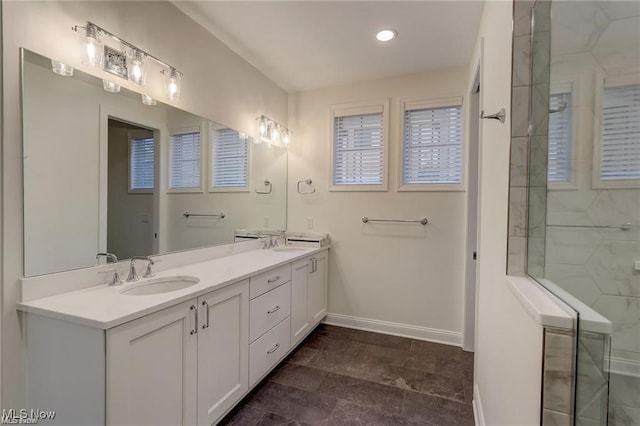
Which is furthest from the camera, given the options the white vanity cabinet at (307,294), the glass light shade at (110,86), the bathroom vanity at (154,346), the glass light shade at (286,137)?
the glass light shade at (286,137)

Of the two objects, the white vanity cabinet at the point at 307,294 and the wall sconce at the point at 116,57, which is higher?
the wall sconce at the point at 116,57

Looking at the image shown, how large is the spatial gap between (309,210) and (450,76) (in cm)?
194

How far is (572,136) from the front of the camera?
1.06 meters

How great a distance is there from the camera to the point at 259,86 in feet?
9.46

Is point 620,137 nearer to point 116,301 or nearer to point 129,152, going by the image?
point 116,301

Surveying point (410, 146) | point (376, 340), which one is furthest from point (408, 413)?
point (410, 146)

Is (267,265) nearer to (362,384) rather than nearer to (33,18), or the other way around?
(362,384)

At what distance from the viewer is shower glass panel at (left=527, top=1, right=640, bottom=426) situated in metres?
0.98

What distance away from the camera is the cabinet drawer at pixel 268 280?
1912mm

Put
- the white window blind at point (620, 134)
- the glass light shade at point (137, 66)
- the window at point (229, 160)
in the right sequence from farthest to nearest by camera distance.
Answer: the window at point (229, 160)
the glass light shade at point (137, 66)
the white window blind at point (620, 134)

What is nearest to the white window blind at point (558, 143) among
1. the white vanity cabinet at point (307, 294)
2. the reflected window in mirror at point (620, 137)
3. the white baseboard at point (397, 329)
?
the reflected window in mirror at point (620, 137)

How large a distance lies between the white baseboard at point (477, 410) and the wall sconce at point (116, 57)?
2.70m

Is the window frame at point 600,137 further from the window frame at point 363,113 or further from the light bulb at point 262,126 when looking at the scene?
the light bulb at point 262,126

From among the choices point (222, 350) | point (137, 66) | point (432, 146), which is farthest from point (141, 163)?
point (432, 146)
